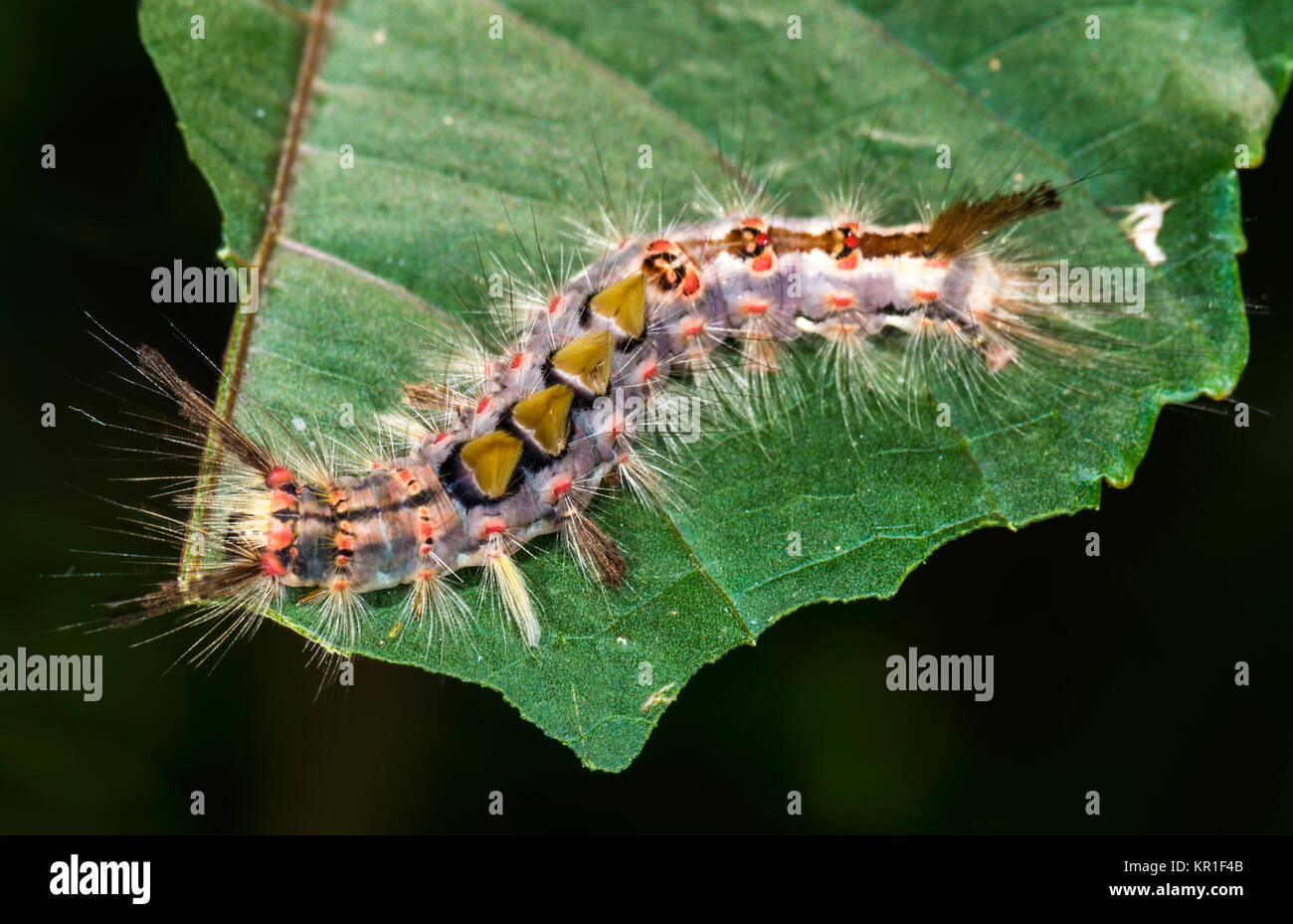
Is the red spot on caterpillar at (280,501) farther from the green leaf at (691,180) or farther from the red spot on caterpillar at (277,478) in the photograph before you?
the green leaf at (691,180)

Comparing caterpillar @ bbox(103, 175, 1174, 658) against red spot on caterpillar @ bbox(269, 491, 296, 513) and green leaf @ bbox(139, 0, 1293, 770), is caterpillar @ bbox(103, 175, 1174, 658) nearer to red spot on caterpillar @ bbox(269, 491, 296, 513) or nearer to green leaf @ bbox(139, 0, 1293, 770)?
red spot on caterpillar @ bbox(269, 491, 296, 513)

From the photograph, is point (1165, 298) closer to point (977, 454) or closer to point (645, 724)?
point (977, 454)

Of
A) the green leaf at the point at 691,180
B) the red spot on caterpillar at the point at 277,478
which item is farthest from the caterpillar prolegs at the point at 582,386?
the green leaf at the point at 691,180

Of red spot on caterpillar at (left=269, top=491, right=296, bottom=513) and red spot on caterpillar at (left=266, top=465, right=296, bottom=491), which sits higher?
red spot on caterpillar at (left=266, top=465, right=296, bottom=491)

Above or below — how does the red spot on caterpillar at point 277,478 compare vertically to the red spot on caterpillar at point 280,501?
above

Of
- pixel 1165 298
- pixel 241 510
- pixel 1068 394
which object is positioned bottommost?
pixel 241 510

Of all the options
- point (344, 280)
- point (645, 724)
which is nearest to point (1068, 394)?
point (645, 724)

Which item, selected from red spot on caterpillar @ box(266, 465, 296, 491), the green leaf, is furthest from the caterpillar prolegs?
the green leaf

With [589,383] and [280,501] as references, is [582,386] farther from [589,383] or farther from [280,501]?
[280,501]
